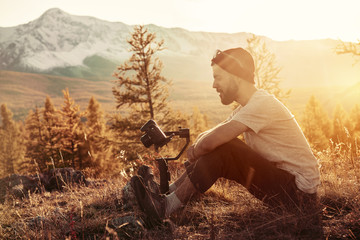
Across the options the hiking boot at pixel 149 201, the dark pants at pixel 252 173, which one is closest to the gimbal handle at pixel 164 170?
the hiking boot at pixel 149 201

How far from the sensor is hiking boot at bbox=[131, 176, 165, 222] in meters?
2.52

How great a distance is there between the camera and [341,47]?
14906 millimetres

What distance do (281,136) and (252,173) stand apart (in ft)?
1.45

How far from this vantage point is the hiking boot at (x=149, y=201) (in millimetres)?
2523

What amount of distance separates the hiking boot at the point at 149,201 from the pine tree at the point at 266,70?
17.4m

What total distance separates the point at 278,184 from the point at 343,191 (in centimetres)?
94

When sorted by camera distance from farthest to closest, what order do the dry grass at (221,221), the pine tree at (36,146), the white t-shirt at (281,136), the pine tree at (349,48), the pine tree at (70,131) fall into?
the pine tree at (36,146)
the pine tree at (70,131)
the pine tree at (349,48)
the white t-shirt at (281,136)
the dry grass at (221,221)

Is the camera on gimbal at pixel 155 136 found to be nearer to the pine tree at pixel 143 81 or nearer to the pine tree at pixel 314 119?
the pine tree at pixel 143 81

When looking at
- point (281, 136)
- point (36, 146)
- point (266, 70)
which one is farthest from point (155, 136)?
point (36, 146)

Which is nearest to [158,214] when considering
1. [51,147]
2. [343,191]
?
[343,191]

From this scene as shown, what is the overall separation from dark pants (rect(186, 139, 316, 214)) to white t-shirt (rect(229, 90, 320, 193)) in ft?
0.30

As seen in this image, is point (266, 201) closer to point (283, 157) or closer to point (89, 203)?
point (283, 157)

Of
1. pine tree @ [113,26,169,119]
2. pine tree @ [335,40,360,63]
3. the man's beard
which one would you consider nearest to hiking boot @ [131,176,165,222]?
the man's beard

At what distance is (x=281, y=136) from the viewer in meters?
2.48
